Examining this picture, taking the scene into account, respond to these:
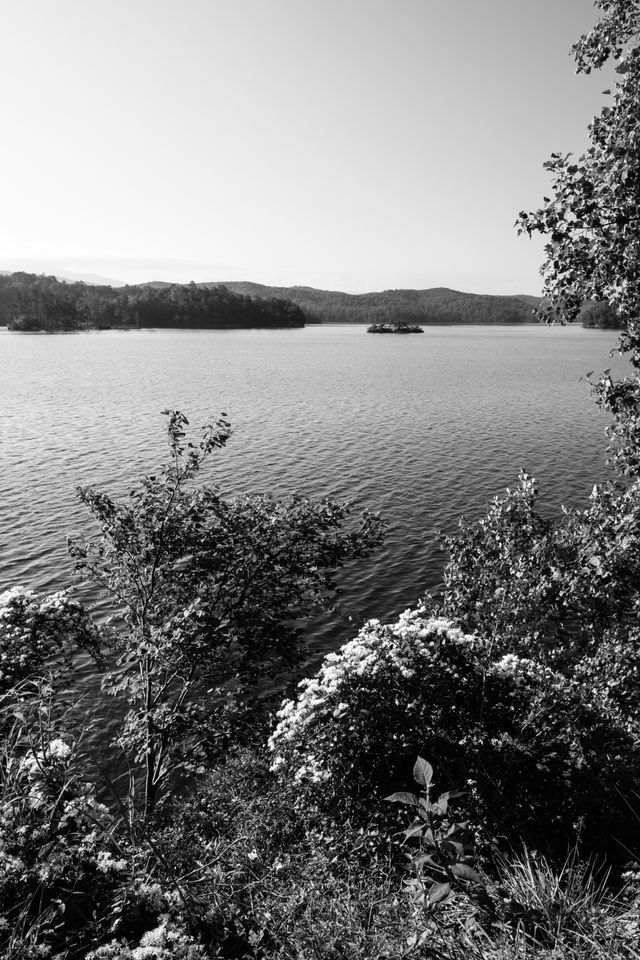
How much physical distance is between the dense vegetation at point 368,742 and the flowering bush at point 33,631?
5 centimetres

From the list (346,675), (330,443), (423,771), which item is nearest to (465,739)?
(346,675)

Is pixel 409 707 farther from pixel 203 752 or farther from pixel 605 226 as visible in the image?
pixel 605 226

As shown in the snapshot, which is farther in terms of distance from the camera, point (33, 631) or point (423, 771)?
point (33, 631)

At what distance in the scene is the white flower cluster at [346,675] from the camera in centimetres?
1057

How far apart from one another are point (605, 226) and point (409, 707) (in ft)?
29.7

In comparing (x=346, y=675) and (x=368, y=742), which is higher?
(x=346, y=675)

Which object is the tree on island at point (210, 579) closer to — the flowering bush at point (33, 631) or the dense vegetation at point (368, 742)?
the dense vegetation at point (368, 742)

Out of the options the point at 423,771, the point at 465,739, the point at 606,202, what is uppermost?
the point at 606,202

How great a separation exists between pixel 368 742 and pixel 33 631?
763cm

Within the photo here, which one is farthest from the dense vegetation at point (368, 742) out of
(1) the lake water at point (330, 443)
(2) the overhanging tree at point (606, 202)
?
(1) the lake water at point (330, 443)

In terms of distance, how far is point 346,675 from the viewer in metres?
10.9

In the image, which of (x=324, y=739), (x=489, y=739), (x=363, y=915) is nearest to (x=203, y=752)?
(x=324, y=739)

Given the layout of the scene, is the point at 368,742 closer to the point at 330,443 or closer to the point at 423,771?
the point at 423,771

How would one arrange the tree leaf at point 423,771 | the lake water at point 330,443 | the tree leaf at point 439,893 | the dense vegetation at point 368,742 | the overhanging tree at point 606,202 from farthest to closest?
the lake water at point 330,443 < the overhanging tree at point 606,202 < the tree leaf at point 423,771 < the dense vegetation at point 368,742 < the tree leaf at point 439,893
